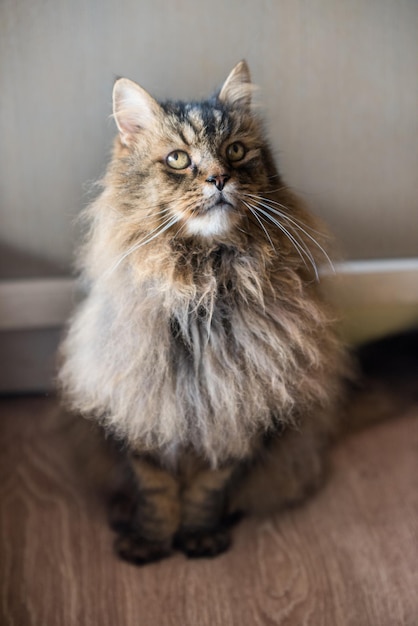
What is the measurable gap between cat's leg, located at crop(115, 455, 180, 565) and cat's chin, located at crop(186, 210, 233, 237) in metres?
0.52

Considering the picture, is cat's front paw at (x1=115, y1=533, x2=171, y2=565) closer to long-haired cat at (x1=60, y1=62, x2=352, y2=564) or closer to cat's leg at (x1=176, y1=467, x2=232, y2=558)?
cat's leg at (x1=176, y1=467, x2=232, y2=558)

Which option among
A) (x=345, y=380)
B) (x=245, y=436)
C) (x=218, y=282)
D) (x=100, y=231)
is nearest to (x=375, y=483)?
(x=345, y=380)

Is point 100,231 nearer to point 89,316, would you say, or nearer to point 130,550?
point 89,316

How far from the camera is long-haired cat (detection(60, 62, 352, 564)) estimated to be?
1.12m

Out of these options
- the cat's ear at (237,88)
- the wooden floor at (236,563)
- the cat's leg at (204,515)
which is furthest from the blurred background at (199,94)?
the cat's leg at (204,515)

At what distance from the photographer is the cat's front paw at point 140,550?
1.35 meters

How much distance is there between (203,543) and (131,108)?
0.96m

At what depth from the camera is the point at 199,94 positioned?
1.53 meters

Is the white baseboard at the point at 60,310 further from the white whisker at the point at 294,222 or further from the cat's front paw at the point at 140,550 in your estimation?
the cat's front paw at the point at 140,550

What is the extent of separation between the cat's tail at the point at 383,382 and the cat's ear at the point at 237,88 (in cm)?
78

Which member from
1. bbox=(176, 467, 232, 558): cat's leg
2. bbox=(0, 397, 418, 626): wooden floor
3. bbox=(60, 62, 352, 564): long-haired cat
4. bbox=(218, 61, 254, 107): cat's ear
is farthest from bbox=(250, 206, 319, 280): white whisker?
bbox=(0, 397, 418, 626): wooden floor

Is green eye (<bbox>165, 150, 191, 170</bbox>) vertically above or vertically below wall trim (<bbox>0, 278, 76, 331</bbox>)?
above

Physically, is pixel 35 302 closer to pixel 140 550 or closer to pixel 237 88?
pixel 140 550

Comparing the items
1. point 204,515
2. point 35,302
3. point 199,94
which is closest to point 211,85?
point 199,94
